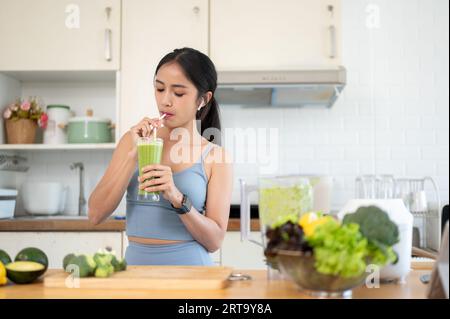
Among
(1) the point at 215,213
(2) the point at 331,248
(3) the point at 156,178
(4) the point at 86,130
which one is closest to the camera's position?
(2) the point at 331,248

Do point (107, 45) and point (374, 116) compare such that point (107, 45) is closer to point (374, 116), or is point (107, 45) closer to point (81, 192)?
point (81, 192)

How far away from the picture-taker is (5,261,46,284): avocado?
1.42 metres

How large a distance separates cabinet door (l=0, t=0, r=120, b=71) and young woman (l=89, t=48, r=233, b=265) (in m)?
1.77

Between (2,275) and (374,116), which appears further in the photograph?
(374,116)

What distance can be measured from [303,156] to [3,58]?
2.14 m

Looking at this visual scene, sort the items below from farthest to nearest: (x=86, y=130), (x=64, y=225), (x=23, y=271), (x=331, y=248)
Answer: (x=86, y=130)
(x=64, y=225)
(x=23, y=271)
(x=331, y=248)

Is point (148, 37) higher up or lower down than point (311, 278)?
higher up

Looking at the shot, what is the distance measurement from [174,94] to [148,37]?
183 centimetres

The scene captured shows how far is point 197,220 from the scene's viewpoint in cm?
190

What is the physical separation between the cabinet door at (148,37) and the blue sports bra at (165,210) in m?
1.69

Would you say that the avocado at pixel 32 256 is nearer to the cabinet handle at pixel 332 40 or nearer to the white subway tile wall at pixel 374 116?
the white subway tile wall at pixel 374 116

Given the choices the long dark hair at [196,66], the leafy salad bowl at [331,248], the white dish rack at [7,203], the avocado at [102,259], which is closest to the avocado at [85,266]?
the avocado at [102,259]

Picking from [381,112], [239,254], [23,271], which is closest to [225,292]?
[23,271]

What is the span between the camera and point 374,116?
158 inches
